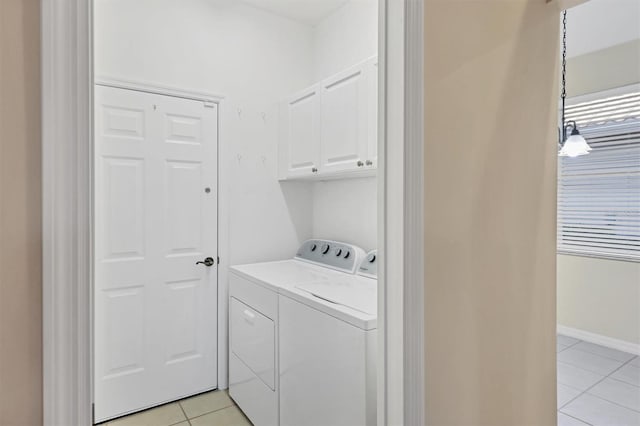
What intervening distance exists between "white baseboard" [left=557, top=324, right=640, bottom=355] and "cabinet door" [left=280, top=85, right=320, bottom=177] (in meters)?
3.28

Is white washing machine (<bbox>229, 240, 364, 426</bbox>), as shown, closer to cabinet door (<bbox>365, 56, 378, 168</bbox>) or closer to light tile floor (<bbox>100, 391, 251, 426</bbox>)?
light tile floor (<bbox>100, 391, 251, 426</bbox>)

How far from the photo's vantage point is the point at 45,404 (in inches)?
25.8

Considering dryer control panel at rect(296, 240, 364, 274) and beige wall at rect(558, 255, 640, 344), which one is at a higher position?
dryer control panel at rect(296, 240, 364, 274)

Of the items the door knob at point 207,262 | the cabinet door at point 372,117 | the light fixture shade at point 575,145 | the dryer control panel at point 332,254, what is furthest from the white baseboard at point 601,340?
the door knob at point 207,262

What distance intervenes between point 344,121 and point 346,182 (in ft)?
2.10

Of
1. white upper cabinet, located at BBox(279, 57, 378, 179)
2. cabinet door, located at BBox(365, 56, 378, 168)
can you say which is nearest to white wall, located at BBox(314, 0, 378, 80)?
white upper cabinet, located at BBox(279, 57, 378, 179)

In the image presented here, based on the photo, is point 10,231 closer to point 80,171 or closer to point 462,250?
point 80,171

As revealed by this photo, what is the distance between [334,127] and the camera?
2.39 metres

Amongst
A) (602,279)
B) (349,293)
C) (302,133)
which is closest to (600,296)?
(602,279)

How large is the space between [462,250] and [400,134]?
45 centimetres

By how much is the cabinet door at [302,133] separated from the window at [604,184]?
9.71 feet

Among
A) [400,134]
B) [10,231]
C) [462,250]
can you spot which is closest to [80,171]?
[10,231]

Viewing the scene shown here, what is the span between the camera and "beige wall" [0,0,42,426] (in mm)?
623

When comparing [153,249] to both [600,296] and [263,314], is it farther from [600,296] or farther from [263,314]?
[600,296]
